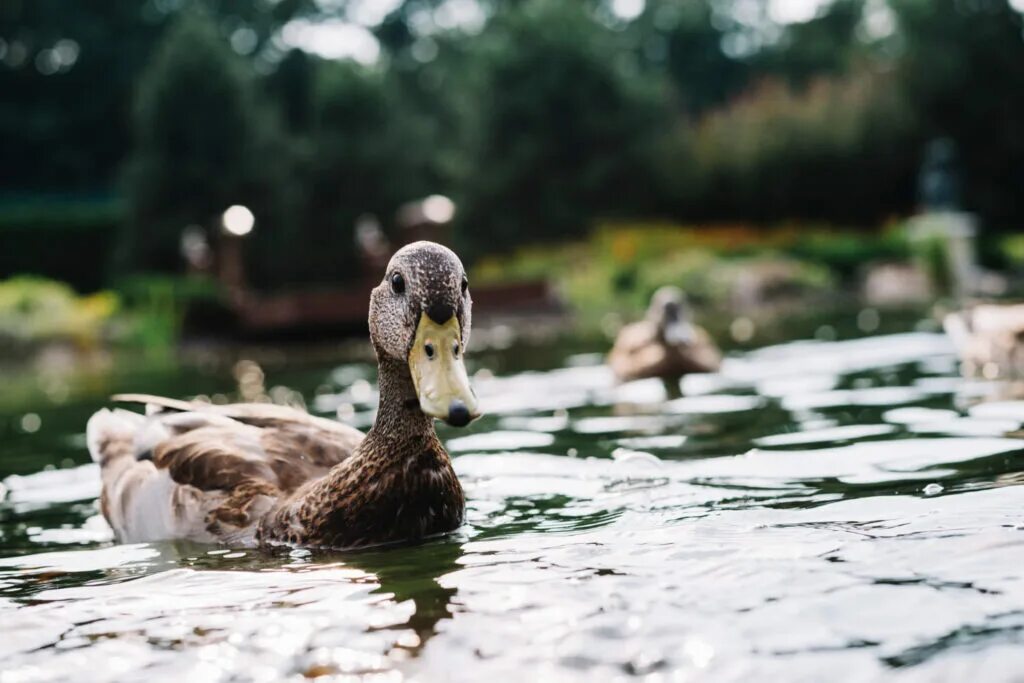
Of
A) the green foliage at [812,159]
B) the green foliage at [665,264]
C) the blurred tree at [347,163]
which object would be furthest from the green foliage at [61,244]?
the green foliage at [812,159]

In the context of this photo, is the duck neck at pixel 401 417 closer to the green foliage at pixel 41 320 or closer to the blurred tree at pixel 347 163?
the green foliage at pixel 41 320

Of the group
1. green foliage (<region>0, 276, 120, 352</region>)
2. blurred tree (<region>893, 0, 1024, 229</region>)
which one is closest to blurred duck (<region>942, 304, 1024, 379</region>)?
green foliage (<region>0, 276, 120, 352</region>)

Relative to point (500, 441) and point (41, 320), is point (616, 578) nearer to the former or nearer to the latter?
point (500, 441)

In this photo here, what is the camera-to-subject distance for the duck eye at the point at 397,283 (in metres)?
4.21

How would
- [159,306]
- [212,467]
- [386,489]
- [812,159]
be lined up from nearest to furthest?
1. [386,489]
2. [212,467]
3. [159,306]
4. [812,159]

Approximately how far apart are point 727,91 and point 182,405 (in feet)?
190

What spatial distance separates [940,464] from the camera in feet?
17.3

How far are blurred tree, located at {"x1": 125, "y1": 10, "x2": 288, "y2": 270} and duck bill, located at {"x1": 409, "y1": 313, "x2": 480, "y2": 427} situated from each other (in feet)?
74.2

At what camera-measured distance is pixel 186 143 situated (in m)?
26.3

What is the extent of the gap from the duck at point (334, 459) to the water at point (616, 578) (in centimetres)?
13

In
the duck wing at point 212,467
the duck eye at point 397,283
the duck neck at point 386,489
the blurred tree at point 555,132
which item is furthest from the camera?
the blurred tree at point 555,132

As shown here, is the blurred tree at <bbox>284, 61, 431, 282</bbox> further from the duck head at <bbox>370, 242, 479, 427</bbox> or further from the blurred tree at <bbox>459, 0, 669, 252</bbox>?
the duck head at <bbox>370, 242, 479, 427</bbox>

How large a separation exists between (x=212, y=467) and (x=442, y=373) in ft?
4.82

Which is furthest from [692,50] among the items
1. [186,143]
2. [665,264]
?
[186,143]
